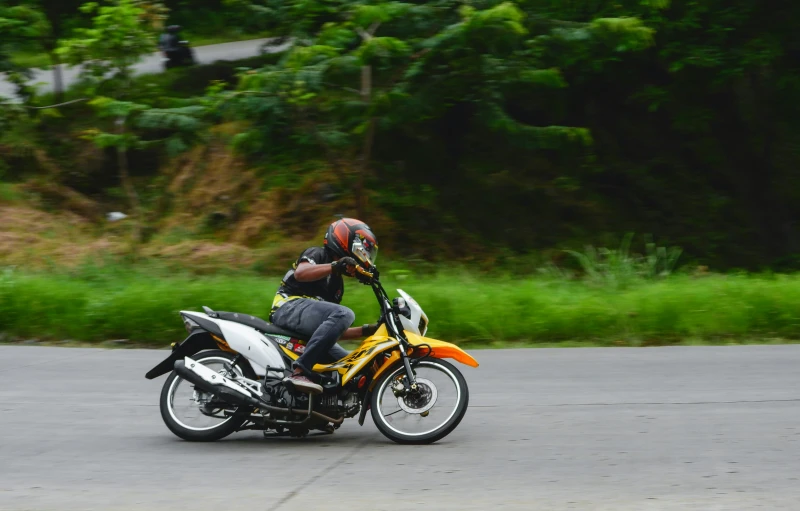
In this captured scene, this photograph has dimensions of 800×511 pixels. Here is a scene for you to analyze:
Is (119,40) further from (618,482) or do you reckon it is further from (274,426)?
(618,482)

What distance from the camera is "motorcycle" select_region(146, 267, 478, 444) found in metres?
7.15

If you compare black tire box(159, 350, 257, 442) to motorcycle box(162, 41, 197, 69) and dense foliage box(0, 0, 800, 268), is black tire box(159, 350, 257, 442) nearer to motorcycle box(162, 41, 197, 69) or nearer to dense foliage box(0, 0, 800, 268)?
dense foliage box(0, 0, 800, 268)

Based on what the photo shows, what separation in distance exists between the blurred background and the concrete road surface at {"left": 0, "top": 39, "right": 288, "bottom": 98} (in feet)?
0.72

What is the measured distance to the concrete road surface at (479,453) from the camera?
574 cm

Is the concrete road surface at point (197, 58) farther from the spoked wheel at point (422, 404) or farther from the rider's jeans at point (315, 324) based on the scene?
the spoked wheel at point (422, 404)

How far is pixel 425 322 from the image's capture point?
24.1ft

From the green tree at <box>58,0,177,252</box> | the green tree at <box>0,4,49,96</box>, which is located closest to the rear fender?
the green tree at <box>58,0,177,252</box>

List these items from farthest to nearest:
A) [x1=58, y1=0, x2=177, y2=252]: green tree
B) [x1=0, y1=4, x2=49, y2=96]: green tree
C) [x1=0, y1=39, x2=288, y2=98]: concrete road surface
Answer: [x1=0, y1=39, x2=288, y2=98]: concrete road surface → [x1=0, y1=4, x2=49, y2=96]: green tree → [x1=58, y1=0, x2=177, y2=252]: green tree

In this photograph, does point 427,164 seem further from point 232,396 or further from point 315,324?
point 232,396

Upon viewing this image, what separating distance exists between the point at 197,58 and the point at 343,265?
20863 mm

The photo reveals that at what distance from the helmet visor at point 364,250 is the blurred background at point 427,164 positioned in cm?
533

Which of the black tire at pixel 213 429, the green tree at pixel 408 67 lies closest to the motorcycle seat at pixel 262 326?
the black tire at pixel 213 429

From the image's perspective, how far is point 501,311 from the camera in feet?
40.8

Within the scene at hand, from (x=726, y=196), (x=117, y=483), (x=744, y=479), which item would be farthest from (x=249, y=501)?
(x=726, y=196)
